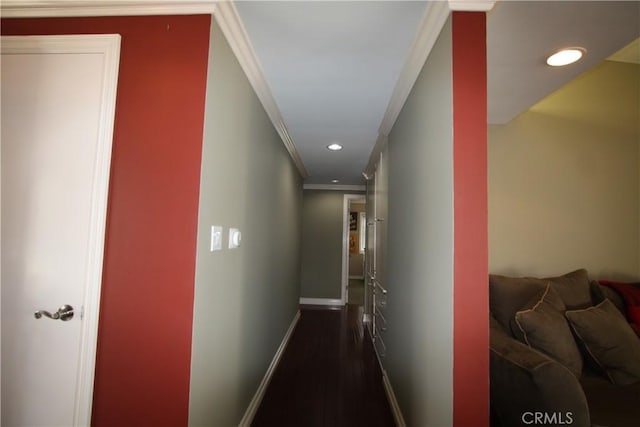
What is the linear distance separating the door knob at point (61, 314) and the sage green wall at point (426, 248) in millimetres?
1562

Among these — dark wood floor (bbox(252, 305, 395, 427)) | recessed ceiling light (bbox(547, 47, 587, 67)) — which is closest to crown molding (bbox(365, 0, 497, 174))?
recessed ceiling light (bbox(547, 47, 587, 67))

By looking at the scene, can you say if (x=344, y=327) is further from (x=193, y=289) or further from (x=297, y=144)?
(x=193, y=289)

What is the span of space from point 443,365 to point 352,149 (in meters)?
2.60

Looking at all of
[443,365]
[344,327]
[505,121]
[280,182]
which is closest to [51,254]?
[443,365]

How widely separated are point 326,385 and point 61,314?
2.11 meters

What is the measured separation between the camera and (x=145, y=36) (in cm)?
121

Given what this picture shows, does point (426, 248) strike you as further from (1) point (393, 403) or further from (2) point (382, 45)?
(1) point (393, 403)

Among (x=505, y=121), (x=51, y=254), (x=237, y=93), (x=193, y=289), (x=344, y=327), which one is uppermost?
(x=505, y=121)

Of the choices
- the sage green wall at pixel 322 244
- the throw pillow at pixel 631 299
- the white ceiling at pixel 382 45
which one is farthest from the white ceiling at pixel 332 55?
the sage green wall at pixel 322 244

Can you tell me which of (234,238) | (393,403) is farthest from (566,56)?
(393,403)

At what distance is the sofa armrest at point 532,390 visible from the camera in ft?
3.77

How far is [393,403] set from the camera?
208 cm

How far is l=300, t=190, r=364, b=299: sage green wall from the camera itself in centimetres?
545

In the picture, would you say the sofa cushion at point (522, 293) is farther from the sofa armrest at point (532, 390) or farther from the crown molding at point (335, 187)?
the crown molding at point (335, 187)
